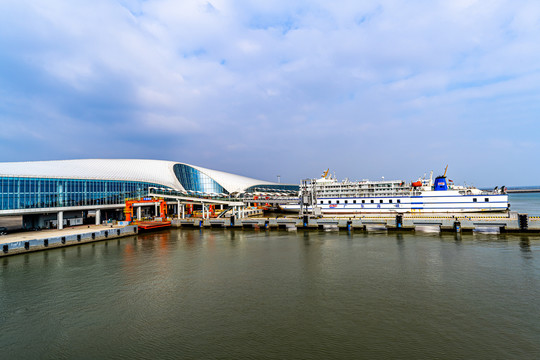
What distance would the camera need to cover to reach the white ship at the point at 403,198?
66125 mm

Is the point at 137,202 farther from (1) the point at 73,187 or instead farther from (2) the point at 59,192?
(2) the point at 59,192

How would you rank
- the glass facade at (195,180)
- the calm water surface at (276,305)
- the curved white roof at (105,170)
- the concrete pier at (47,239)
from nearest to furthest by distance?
the calm water surface at (276,305)
the concrete pier at (47,239)
the curved white roof at (105,170)
the glass facade at (195,180)

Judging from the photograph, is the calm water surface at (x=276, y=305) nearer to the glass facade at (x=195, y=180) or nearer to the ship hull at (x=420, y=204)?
the ship hull at (x=420, y=204)

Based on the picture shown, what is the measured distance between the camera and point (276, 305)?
1688 centimetres

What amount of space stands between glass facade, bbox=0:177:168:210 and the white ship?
42114mm

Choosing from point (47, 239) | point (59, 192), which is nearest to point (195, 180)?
point (59, 192)

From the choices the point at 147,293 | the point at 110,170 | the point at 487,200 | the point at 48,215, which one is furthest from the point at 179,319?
the point at 487,200

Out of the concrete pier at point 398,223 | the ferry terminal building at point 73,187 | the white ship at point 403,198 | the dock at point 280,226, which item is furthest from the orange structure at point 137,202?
the white ship at point 403,198

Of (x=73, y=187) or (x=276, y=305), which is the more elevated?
(x=73, y=187)

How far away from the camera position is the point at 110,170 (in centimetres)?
6625

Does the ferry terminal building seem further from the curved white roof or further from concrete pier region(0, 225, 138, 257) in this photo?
concrete pier region(0, 225, 138, 257)

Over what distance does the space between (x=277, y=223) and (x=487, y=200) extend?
53.3m

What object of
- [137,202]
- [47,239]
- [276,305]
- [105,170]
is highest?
[105,170]

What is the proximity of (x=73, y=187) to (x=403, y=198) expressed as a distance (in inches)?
2953
